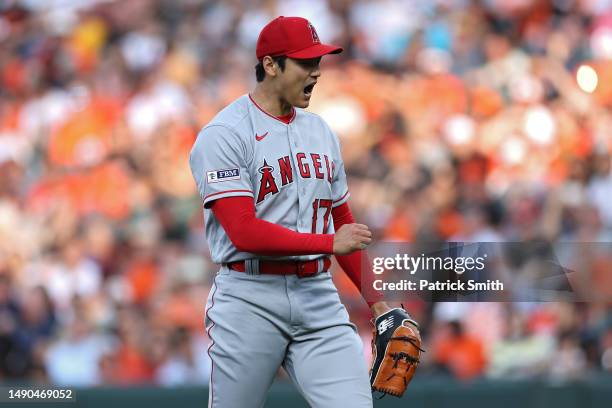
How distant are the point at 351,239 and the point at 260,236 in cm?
28

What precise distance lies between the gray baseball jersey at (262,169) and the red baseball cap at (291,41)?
0.20m

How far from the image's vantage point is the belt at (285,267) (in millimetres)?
3430

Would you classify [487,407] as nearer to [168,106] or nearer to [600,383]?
[600,383]

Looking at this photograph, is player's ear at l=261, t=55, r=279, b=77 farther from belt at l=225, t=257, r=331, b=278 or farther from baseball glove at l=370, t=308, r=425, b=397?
baseball glove at l=370, t=308, r=425, b=397

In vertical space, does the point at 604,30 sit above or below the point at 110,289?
above

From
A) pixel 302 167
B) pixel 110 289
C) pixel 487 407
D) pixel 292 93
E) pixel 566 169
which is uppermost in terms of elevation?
pixel 292 93

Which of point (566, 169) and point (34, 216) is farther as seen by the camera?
point (34, 216)

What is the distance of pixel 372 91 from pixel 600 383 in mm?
3347

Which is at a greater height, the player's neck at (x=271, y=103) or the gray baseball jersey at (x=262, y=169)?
the player's neck at (x=271, y=103)

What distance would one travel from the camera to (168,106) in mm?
8398

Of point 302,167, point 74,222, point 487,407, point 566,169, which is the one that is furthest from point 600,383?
point 74,222

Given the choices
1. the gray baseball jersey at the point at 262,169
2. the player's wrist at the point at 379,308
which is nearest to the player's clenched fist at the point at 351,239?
the gray baseball jersey at the point at 262,169

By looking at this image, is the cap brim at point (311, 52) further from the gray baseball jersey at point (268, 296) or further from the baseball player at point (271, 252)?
the gray baseball jersey at point (268, 296)

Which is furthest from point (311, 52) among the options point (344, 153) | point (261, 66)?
point (344, 153)
